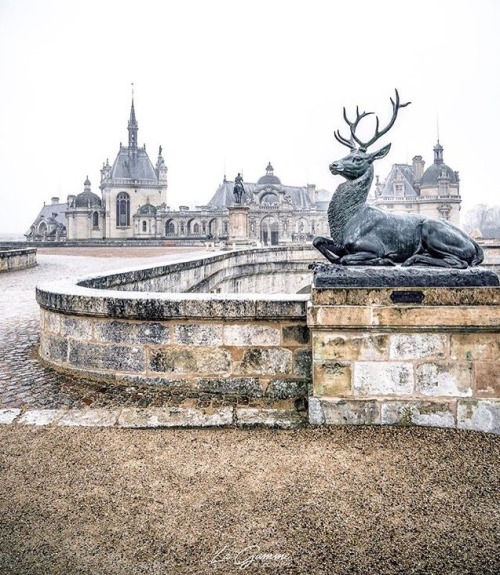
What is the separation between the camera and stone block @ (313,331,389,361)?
12.0 ft

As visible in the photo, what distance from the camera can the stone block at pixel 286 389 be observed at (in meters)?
4.16

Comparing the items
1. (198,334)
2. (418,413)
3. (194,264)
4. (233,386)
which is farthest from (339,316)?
(194,264)

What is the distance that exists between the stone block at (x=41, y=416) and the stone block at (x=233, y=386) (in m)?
1.23

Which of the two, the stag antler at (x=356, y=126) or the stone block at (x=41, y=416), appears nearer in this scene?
the stone block at (x=41, y=416)

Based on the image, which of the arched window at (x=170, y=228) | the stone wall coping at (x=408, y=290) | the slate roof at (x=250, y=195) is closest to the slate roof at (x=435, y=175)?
the slate roof at (x=250, y=195)

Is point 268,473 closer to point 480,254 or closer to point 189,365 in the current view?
point 189,365

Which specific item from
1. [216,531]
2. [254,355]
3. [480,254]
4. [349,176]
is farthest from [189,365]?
[480,254]

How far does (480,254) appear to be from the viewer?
13.2 feet

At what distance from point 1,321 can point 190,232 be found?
205 feet

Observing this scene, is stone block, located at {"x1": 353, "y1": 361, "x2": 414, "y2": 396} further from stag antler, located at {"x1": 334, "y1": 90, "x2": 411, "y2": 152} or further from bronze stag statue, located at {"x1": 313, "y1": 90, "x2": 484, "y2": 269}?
stag antler, located at {"x1": 334, "y1": 90, "x2": 411, "y2": 152}

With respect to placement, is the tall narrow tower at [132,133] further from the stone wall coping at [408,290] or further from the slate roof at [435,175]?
the stone wall coping at [408,290]

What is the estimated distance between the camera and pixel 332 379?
3.70 m

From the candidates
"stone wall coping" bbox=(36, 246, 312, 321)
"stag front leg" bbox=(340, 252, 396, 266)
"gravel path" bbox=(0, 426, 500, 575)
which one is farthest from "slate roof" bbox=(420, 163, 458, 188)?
"gravel path" bbox=(0, 426, 500, 575)

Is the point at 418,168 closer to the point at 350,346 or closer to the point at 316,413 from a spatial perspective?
the point at 350,346
